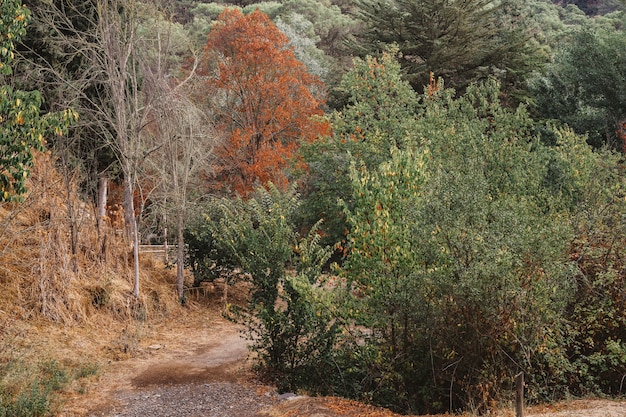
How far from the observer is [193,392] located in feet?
27.5

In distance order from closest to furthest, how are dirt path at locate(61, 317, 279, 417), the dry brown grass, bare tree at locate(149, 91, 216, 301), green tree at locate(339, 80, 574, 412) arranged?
1. green tree at locate(339, 80, 574, 412)
2. dirt path at locate(61, 317, 279, 417)
3. the dry brown grass
4. bare tree at locate(149, 91, 216, 301)

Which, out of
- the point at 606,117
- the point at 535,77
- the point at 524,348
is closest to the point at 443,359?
the point at 524,348

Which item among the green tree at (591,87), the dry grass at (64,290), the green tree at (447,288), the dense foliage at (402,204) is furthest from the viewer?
the green tree at (591,87)

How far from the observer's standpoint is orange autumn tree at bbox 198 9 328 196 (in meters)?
20.7

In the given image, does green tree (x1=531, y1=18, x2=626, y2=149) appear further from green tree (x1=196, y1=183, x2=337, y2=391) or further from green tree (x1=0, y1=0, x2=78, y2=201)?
green tree (x1=0, y1=0, x2=78, y2=201)

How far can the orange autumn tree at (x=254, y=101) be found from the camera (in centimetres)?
2073

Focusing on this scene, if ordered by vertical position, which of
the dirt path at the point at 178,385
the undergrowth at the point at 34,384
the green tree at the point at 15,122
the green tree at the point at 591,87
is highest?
the green tree at the point at 591,87

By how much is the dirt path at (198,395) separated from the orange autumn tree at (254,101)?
1052 cm

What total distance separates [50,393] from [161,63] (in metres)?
8.53

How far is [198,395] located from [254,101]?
14.9 m

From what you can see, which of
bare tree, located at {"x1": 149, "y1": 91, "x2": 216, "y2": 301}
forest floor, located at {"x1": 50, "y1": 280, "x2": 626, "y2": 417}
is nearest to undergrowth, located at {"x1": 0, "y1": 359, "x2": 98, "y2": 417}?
forest floor, located at {"x1": 50, "y1": 280, "x2": 626, "y2": 417}

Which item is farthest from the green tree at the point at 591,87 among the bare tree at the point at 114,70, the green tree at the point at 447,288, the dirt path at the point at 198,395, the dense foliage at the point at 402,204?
the dirt path at the point at 198,395

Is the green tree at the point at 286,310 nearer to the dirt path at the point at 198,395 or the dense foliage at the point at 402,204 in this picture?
the dense foliage at the point at 402,204

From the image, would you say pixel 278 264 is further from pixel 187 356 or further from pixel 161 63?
pixel 161 63
